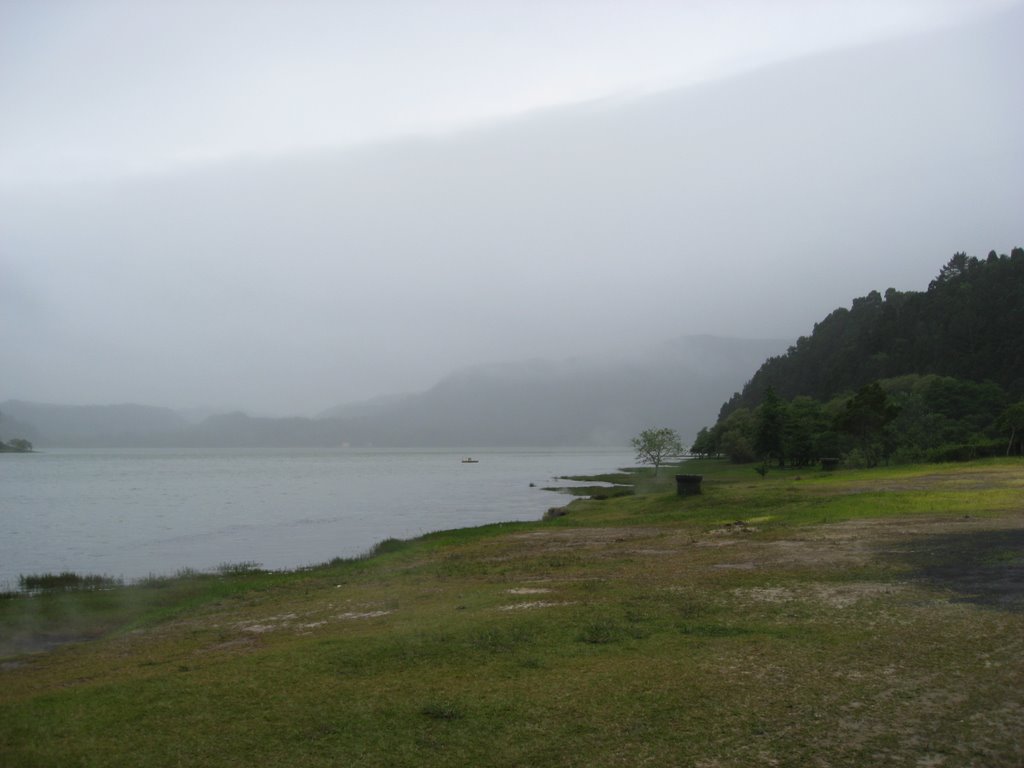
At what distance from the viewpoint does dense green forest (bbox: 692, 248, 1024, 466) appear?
249 ft

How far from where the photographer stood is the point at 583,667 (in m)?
10.8

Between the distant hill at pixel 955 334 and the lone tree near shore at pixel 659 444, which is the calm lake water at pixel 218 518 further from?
the distant hill at pixel 955 334

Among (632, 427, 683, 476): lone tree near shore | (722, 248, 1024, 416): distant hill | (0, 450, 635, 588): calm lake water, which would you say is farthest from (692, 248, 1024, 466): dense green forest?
(0, 450, 635, 588): calm lake water

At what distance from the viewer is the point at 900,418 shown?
286 ft

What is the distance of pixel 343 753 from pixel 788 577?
1191 centimetres

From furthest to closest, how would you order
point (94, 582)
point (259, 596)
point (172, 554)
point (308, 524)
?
point (308, 524) → point (172, 554) → point (94, 582) → point (259, 596)

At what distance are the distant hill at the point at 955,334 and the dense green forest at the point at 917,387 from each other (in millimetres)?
227

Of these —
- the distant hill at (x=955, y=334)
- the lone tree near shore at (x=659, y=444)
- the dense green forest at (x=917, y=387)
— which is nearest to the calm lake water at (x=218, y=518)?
the lone tree near shore at (x=659, y=444)

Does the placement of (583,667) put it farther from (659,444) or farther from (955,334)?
(955,334)

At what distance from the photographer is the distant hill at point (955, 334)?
123m

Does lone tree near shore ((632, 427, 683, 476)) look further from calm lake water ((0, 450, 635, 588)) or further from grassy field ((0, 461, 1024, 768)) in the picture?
grassy field ((0, 461, 1024, 768))

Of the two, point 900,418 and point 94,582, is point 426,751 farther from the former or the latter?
point 900,418

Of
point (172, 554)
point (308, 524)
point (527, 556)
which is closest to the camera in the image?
point (527, 556)

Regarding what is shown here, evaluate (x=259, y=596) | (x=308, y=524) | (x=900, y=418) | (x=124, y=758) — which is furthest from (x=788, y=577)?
(x=900, y=418)
